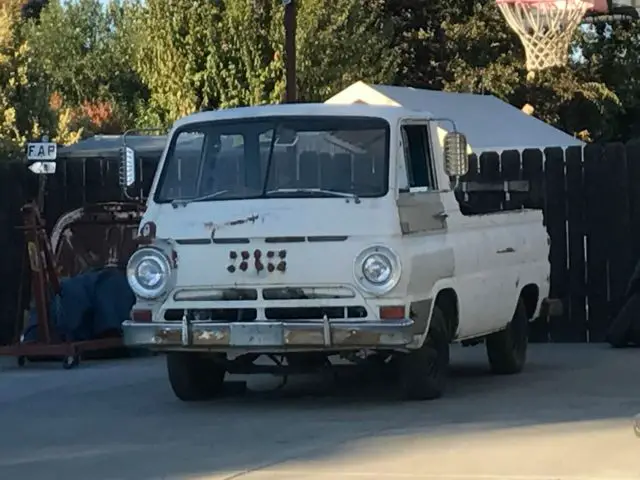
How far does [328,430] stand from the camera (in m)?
9.74

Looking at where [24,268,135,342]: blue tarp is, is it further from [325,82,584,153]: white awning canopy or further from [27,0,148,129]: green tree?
[27,0,148,129]: green tree

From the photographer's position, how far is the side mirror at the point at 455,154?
11445mm

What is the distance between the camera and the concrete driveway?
8.43 m

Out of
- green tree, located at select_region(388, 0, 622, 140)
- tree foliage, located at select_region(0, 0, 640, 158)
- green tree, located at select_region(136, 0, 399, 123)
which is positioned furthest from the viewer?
green tree, located at select_region(388, 0, 622, 140)

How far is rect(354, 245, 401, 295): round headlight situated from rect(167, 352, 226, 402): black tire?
1599mm

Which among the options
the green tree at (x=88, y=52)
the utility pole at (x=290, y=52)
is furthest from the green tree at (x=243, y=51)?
the green tree at (x=88, y=52)

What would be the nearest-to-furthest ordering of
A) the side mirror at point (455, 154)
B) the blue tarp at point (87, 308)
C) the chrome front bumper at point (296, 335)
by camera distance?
the chrome front bumper at point (296, 335) → the side mirror at point (455, 154) → the blue tarp at point (87, 308)

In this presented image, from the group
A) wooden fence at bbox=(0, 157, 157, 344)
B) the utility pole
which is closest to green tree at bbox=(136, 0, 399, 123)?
the utility pole

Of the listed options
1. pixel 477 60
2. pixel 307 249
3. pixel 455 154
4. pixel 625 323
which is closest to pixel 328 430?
pixel 307 249

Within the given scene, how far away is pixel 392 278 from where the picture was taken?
10258mm

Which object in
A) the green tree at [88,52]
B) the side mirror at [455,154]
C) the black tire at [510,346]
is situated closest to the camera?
the side mirror at [455,154]

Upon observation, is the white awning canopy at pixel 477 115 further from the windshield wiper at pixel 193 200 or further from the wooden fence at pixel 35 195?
the windshield wiper at pixel 193 200

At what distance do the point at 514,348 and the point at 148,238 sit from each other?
3.88 m

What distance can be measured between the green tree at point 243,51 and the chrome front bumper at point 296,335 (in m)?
18.1
